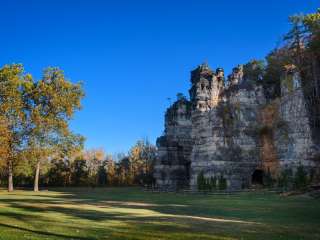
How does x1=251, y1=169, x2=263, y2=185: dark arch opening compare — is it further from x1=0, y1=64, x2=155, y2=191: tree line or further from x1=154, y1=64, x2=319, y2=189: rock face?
x1=0, y1=64, x2=155, y2=191: tree line

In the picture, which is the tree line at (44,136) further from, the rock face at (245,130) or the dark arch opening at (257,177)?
the dark arch opening at (257,177)

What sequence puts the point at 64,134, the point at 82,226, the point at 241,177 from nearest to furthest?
1. the point at 82,226
2. the point at 241,177
3. the point at 64,134

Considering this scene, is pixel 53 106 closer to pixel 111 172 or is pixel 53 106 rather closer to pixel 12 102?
pixel 12 102

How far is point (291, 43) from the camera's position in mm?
55844

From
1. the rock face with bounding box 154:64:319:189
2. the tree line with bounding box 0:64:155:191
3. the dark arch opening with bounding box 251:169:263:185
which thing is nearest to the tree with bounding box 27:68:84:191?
the tree line with bounding box 0:64:155:191

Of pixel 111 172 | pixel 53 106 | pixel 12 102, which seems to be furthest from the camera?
pixel 111 172

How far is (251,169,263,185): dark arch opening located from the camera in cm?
5228

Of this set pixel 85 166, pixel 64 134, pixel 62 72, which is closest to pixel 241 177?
pixel 64 134

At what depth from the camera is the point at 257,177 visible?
53469 mm

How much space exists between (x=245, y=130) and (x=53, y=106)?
2802 cm

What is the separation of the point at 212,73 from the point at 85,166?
40.3 metres

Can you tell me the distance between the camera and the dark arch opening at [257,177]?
52281 mm

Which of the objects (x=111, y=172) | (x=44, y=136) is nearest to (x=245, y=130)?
(x=44, y=136)

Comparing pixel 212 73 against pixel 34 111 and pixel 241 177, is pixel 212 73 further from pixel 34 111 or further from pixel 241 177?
pixel 34 111
